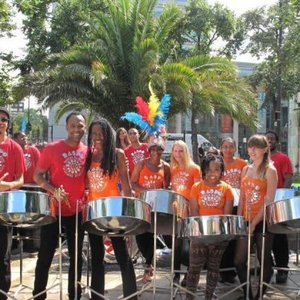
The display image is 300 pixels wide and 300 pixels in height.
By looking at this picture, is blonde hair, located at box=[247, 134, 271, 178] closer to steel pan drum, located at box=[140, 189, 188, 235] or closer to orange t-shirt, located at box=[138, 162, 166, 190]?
steel pan drum, located at box=[140, 189, 188, 235]

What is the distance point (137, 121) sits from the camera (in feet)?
18.4

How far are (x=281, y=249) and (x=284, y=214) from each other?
44.4 inches

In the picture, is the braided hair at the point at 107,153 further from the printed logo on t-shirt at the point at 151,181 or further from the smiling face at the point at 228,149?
the smiling face at the point at 228,149

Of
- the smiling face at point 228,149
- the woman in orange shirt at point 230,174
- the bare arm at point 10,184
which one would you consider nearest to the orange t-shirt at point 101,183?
the bare arm at point 10,184

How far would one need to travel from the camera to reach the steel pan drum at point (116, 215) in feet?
7.82

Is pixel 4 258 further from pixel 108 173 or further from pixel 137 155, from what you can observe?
pixel 137 155

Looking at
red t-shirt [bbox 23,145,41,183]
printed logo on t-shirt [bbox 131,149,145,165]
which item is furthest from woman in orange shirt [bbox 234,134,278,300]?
red t-shirt [bbox 23,145,41,183]

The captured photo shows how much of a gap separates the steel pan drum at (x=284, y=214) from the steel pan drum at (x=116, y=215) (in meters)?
0.63

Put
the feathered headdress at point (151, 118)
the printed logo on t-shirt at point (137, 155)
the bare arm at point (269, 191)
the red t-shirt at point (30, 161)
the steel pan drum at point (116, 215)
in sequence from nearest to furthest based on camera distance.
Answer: the steel pan drum at point (116, 215), the bare arm at point (269, 191), the printed logo on t-shirt at point (137, 155), the red t-shirt at point (30, 161), the feathered headdress at point (151, 118)

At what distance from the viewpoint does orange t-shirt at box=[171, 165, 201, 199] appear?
3.26 metres

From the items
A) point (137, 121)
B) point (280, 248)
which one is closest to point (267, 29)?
point (137, 121)

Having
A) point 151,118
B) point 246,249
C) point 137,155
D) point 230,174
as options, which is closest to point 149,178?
point 230,174

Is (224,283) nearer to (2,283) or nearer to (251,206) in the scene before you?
(251,206)

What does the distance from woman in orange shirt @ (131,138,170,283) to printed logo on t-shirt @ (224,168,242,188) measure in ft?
1.48
